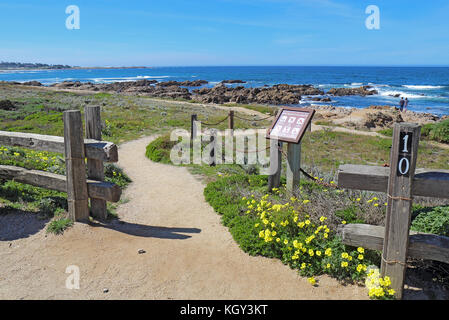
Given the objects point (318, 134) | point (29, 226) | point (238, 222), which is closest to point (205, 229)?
point (238, 222)

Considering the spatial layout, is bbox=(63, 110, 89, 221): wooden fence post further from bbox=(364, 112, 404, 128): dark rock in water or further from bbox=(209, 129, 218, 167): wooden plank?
bbox=(364, 112, 404, 128): dark rock in water

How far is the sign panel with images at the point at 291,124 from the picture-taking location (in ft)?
20.4

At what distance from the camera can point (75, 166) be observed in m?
5.31

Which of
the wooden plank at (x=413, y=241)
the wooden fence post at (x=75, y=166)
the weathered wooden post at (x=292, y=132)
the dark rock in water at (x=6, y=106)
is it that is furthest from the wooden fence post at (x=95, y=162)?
the dark rock in water at (x=6, y=106)

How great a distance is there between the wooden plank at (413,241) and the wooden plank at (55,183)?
133 inches

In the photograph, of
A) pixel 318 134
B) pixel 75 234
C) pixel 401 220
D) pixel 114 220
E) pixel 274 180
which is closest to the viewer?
pixel 401 220

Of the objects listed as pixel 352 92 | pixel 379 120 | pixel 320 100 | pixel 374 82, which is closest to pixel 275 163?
pixel 379 120

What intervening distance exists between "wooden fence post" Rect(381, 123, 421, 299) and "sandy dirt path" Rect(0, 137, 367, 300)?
47 centimetres

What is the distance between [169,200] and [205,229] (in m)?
1.79

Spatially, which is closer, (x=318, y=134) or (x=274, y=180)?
(x=274, y=180)

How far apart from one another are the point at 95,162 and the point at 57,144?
0.62m

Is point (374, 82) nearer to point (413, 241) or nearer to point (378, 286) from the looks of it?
point (413, 241)
